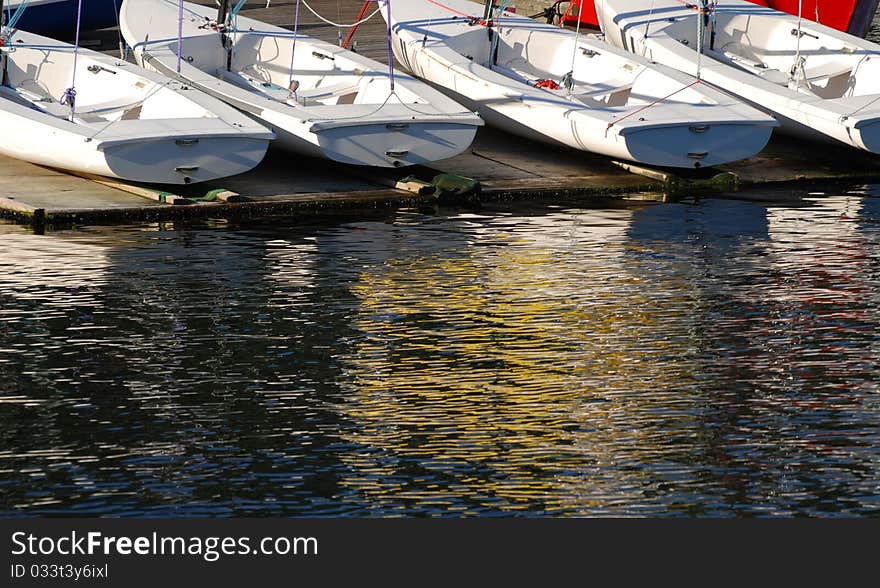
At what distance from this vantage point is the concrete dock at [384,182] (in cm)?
2012

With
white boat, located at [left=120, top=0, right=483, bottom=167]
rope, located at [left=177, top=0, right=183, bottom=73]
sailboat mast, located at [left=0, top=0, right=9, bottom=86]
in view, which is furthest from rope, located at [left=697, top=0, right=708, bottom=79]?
sailboat mast, located at [left=0, top=0, right=9, bottom=86]

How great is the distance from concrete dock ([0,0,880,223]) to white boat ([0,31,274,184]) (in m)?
0.38

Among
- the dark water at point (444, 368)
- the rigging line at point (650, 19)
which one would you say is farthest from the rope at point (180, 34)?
the rigging line at point (650, 19)

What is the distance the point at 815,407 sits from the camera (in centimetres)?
1305

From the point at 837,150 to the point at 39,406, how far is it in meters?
14.6

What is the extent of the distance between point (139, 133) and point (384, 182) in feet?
10.7

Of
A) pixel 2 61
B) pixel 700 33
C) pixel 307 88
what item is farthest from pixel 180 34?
pixel 700 33

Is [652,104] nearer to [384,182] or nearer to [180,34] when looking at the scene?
[384,182]

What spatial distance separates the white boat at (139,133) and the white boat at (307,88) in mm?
690

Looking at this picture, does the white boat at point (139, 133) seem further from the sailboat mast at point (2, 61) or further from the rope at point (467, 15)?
the rope at point (467, 15)

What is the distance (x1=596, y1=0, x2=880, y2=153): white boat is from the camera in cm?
2314

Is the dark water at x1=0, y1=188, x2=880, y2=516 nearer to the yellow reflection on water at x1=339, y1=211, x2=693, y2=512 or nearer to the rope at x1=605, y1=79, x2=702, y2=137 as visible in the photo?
the yellow reflection on water at x1=339, y1=211, x2=693, y2=512

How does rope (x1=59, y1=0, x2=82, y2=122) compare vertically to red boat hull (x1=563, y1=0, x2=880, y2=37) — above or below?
below

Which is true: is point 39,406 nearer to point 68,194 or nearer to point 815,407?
point 815,407
